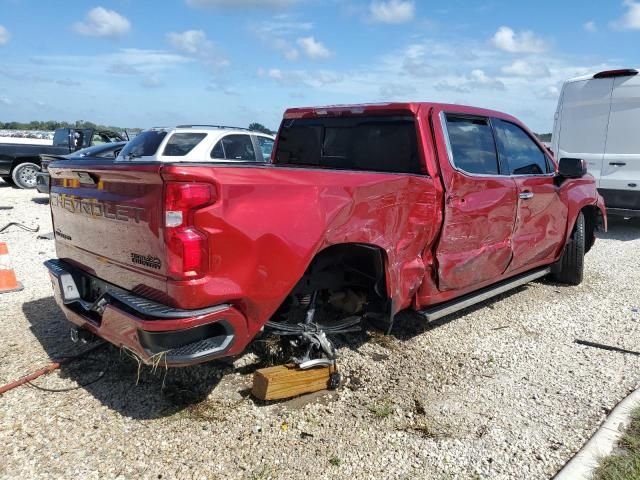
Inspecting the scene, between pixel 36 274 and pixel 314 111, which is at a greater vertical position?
pixel 314 111

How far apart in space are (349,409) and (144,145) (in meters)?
7.89

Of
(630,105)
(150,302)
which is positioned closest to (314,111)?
(150,302)

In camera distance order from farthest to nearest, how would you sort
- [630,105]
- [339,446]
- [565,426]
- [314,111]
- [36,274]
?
[630,105], [36,274], [314,111], [565,426], [339,446]

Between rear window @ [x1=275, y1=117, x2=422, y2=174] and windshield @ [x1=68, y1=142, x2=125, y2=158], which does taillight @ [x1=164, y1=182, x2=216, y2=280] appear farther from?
windshield @ [x1=68, y1=142, x2=125, y2=158]

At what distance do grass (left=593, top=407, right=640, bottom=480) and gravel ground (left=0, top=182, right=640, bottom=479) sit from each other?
185mm

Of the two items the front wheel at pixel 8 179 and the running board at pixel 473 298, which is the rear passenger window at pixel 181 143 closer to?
the running board at pixel 473 298

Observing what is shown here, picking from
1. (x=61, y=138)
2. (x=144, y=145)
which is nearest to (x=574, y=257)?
(x=144, y=145)

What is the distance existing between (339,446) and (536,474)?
1.03m

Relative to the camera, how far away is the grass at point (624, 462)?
2.67 metres

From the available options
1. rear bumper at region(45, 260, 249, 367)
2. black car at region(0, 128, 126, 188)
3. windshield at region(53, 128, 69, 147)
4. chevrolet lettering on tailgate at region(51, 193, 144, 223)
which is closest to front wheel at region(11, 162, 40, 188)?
black car at region(0, 128, 126, 188)

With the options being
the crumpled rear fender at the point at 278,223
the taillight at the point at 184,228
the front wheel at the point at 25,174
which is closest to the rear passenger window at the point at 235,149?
the crumpled rear fender at the point at 278,223

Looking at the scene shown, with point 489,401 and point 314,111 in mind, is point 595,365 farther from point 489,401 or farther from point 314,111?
point 314,111

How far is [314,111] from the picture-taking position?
4754 mm

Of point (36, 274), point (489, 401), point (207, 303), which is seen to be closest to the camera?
point (207, 303)
